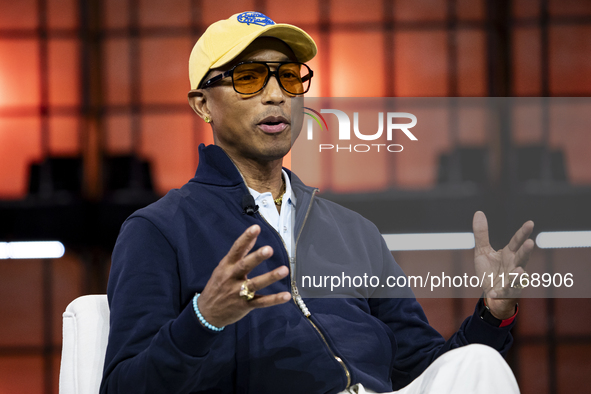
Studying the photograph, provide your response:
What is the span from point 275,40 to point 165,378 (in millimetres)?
798

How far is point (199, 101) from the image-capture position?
133cm

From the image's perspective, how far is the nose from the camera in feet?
3.97

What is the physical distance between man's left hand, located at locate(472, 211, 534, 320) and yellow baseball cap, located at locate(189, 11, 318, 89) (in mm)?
606

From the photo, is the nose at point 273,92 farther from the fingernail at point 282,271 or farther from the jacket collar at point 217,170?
the fingernail at point 282,271

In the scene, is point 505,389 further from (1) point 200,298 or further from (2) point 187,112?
(2) point 187,112

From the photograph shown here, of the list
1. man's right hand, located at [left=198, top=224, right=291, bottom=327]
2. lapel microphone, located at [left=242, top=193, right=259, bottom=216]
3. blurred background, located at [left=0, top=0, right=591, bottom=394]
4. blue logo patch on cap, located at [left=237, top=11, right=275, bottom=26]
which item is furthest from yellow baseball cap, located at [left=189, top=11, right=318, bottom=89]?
blurred background, located at [left=0, top=0, right=591, bottom=394]

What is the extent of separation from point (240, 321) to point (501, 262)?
0.60 meters

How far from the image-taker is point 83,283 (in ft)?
9.18

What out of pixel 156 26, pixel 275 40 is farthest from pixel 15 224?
pixel 275 40

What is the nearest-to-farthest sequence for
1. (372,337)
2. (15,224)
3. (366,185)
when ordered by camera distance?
(372,337), (366,185), (15,224)

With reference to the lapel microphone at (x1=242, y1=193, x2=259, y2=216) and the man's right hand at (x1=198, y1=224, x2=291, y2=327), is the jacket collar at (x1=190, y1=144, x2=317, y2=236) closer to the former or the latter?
the lapel microphone at (x1=242, y1=193, x2=259, y2=216)

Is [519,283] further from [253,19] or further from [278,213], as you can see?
[253,19]

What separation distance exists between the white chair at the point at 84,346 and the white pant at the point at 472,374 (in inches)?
28.4

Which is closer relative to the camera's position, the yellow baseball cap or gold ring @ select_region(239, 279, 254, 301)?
gold ring @ select_region(239, 279, 254, 301)
